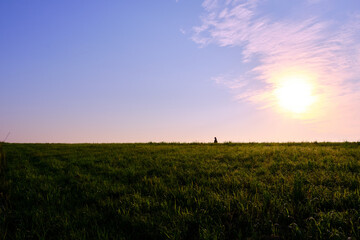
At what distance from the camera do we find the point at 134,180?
5.93 m

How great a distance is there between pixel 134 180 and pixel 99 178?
1147 mm

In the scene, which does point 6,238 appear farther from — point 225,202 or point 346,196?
point 346,196

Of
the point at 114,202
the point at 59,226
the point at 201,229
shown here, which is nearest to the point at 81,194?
the point at 114,202

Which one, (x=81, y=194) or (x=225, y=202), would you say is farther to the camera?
(x=81, y=194)

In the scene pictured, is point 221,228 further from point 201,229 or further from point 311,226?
point 311,226

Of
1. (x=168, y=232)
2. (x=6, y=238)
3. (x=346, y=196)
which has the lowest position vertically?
(x=6, y=238)

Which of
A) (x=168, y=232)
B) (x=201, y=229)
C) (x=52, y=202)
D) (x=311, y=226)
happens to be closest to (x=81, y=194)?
(x=52, y=202)

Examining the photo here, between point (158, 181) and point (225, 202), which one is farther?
point (158, 181)

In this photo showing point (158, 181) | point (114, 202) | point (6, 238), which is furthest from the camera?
point (158, 181)

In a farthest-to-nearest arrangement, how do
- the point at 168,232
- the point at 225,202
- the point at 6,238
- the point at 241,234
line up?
the point at 225,202
the point at 6,238
the point at 168,232
the point at 241,234

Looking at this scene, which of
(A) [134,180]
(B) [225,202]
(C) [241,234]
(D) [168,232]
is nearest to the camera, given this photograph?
(C) [241,234]

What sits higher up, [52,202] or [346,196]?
[346,196]

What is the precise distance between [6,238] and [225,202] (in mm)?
3319

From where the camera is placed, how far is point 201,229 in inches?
116
